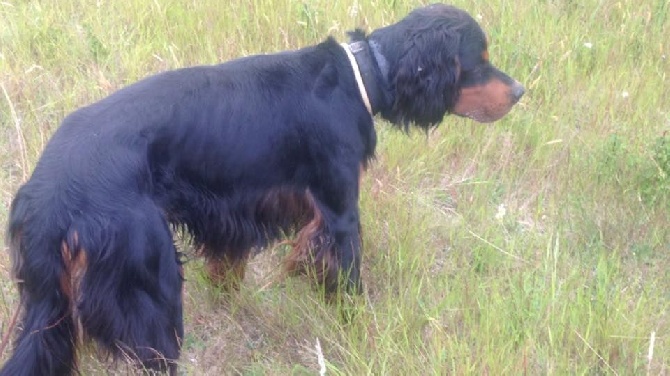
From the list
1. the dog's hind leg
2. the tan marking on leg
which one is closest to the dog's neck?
the dog's hind leg

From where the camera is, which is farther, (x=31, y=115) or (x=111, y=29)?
(x=111, y=29)

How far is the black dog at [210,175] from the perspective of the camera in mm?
2193

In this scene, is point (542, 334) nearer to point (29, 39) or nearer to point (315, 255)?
point (315, 255)

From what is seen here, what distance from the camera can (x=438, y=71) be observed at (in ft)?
9.71

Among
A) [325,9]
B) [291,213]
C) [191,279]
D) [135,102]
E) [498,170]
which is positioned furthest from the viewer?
[325,9]

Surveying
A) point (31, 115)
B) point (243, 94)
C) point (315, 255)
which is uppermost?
point (243, 94)

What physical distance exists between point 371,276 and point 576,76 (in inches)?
77.9

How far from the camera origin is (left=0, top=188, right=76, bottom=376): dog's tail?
2.15 meters

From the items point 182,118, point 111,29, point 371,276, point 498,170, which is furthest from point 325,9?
point 182,118

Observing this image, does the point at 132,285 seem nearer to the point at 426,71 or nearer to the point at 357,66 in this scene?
the point at 357,66

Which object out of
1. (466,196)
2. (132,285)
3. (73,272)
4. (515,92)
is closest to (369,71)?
(515,92)

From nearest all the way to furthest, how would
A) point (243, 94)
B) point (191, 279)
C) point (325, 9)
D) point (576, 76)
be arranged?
point (243, 94)
point (191, 279)
point (576, 76)
point (325, 9)

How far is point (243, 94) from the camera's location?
105 inches

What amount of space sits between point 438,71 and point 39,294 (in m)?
1.60
